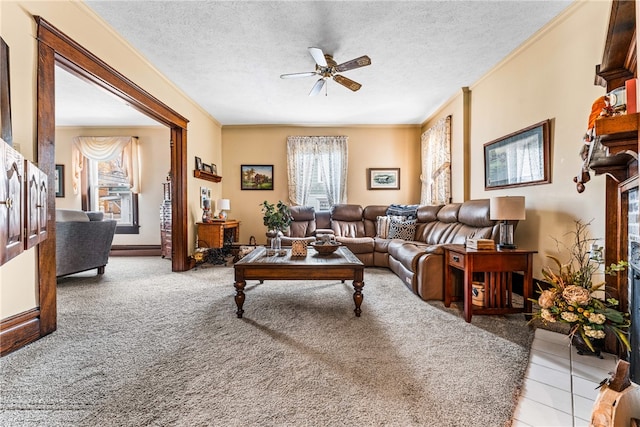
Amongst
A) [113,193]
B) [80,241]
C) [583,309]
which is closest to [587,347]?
[583,309]

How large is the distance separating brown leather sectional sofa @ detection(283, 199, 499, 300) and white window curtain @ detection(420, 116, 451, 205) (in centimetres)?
49

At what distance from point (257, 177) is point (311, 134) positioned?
146cm

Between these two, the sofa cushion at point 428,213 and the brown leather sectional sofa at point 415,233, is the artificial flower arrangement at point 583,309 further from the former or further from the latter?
the sofa cushion at point 428,213

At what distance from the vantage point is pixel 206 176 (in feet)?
15.9

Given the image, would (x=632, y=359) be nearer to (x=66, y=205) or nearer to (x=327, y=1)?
(x=327, y=1)

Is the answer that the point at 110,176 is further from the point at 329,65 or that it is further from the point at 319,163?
the point at 329,65

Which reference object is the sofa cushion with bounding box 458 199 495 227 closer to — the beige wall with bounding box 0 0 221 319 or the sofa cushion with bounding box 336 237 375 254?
the sofa cushion with bounding box 336 237 375 254

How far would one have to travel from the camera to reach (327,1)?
7.36ft

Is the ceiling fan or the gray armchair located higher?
the ceiling fan

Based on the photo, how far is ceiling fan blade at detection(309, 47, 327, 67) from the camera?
2.56 m

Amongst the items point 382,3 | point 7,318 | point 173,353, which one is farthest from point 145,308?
point 382,3

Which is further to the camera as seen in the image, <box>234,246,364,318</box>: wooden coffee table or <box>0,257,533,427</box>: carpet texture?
<box>234,246,364,318</box>: wooden coffee table

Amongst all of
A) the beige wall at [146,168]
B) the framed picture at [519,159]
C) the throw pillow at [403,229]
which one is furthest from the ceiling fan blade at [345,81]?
the beige wall at [146,168]

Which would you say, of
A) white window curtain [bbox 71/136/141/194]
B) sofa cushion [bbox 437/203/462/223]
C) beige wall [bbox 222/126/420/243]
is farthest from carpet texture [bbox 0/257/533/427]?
white window curtain [bbox 71/136/141/194]
